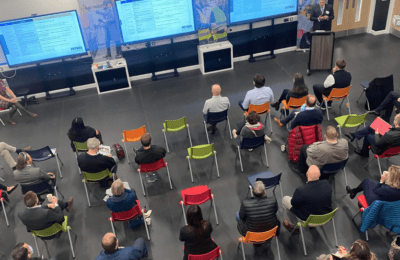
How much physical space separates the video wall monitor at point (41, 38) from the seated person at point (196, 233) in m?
Answer: 6.79

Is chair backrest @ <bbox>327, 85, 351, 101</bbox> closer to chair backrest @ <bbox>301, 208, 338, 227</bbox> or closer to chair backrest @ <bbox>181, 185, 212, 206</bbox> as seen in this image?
chair backrest @ <bbox>301, 208, 338, 227</bbox>

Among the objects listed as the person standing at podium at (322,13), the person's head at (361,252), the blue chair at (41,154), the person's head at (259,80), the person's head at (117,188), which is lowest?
the blue chair at (41,154)

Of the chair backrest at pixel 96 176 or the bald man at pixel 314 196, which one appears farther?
the chair backrest at pixel 96 176

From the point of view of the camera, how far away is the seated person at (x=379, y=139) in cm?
559

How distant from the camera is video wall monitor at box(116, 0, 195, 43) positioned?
365 inches

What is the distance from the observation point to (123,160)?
7.21 metres

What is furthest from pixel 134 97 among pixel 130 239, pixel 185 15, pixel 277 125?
pixel 130 239

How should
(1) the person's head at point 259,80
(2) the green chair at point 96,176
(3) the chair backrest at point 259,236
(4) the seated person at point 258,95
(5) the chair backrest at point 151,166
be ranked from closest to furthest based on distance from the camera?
(3) the chair backrest at point 259,236
(2) the green chair at point 96,176
(5) the chair backrest at point 151,166
(1) the person's head at point 259,80
(4) the seated person at point 258,95

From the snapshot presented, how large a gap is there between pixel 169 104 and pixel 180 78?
1.53 meters

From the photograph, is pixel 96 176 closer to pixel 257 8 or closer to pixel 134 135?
pixel 134 135

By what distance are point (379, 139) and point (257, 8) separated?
5728mm

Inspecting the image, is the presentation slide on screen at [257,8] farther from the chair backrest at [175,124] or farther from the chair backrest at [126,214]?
the chair backrest at [126,214]

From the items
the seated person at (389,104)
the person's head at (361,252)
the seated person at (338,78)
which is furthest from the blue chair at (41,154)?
the seated person at (389,104)

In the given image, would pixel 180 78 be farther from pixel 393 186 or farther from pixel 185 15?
pixel 393 186
